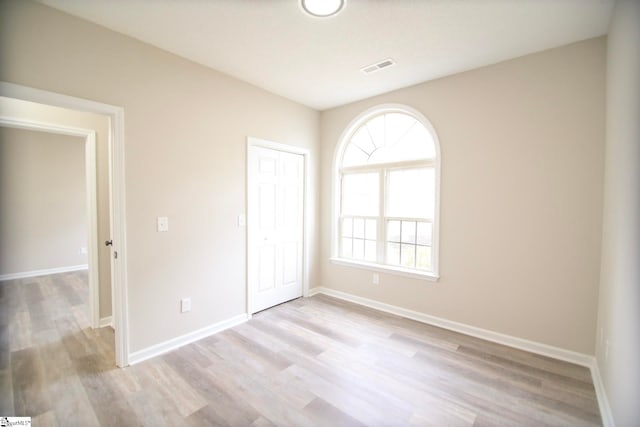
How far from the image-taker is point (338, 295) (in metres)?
3.95

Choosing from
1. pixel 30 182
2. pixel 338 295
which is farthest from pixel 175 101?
pixel 30 182

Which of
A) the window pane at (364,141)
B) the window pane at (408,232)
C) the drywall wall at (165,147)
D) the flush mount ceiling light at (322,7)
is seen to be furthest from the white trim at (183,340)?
the flush mount ceiling light at (322,7)

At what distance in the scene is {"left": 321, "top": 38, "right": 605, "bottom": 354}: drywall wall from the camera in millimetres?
2244

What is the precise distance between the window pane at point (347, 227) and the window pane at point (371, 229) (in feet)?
0.84

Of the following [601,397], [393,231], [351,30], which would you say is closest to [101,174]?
[351,30]

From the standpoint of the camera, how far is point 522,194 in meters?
2.51

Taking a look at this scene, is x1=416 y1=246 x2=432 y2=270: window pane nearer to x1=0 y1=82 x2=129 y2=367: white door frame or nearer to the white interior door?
the white interior door

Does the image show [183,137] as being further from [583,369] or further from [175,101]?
[583,369]

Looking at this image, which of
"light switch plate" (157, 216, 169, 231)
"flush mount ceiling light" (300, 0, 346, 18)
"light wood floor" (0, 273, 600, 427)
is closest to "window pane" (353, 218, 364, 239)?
"light wood floor" (0, 273, 600, 427)

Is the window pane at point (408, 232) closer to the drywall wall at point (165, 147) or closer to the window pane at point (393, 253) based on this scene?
the window pane at point (393, 253)

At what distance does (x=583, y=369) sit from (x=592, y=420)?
2.26 feet

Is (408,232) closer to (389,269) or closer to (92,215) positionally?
(389,269)

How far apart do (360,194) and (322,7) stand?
2346 mm

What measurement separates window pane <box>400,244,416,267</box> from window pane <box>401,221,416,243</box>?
0.08m
